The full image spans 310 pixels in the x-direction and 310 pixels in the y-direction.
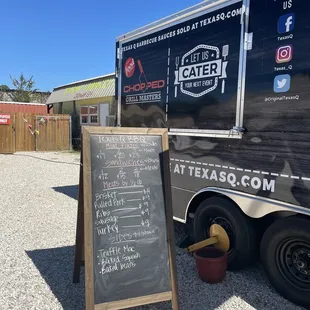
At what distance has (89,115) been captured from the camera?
1944cm

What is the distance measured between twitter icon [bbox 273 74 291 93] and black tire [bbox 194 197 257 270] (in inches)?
52.4

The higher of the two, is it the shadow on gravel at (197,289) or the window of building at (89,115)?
the window of building at (89,115)

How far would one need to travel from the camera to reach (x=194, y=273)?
387 cm

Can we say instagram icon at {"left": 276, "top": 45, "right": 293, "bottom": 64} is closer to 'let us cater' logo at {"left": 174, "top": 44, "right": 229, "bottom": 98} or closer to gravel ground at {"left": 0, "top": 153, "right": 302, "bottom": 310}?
'let us cater' logo at {"left": 174, "top": 44, "right": 229, "bottom": 98}

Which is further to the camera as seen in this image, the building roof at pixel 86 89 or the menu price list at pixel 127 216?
the building roof at pixel 86 89

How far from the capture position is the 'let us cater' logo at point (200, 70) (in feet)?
12.8

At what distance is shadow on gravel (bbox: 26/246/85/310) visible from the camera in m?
3.27

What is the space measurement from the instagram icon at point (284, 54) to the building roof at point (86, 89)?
14036 mm

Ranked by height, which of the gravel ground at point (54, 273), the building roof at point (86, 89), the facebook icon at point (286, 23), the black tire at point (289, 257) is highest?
the building roof at point (86, 89)

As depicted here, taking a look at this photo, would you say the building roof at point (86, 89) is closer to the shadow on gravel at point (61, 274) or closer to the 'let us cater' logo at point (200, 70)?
the 'let us cater' logo at point (200, 70)

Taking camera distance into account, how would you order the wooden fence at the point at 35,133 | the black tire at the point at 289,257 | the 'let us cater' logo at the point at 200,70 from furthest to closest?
1. the wooden fence at the point at 35,133
2. the 'let us cater' logo at the point at 200,70
3. the black tire at the point at 289,257

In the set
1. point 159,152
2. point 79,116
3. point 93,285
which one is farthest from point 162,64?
point 79,116

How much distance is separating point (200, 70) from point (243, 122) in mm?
944

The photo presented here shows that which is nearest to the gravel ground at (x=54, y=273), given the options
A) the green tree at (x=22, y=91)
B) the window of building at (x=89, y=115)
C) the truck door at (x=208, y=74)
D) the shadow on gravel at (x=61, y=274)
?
the shadow on gravel at (x=61, y=274)
